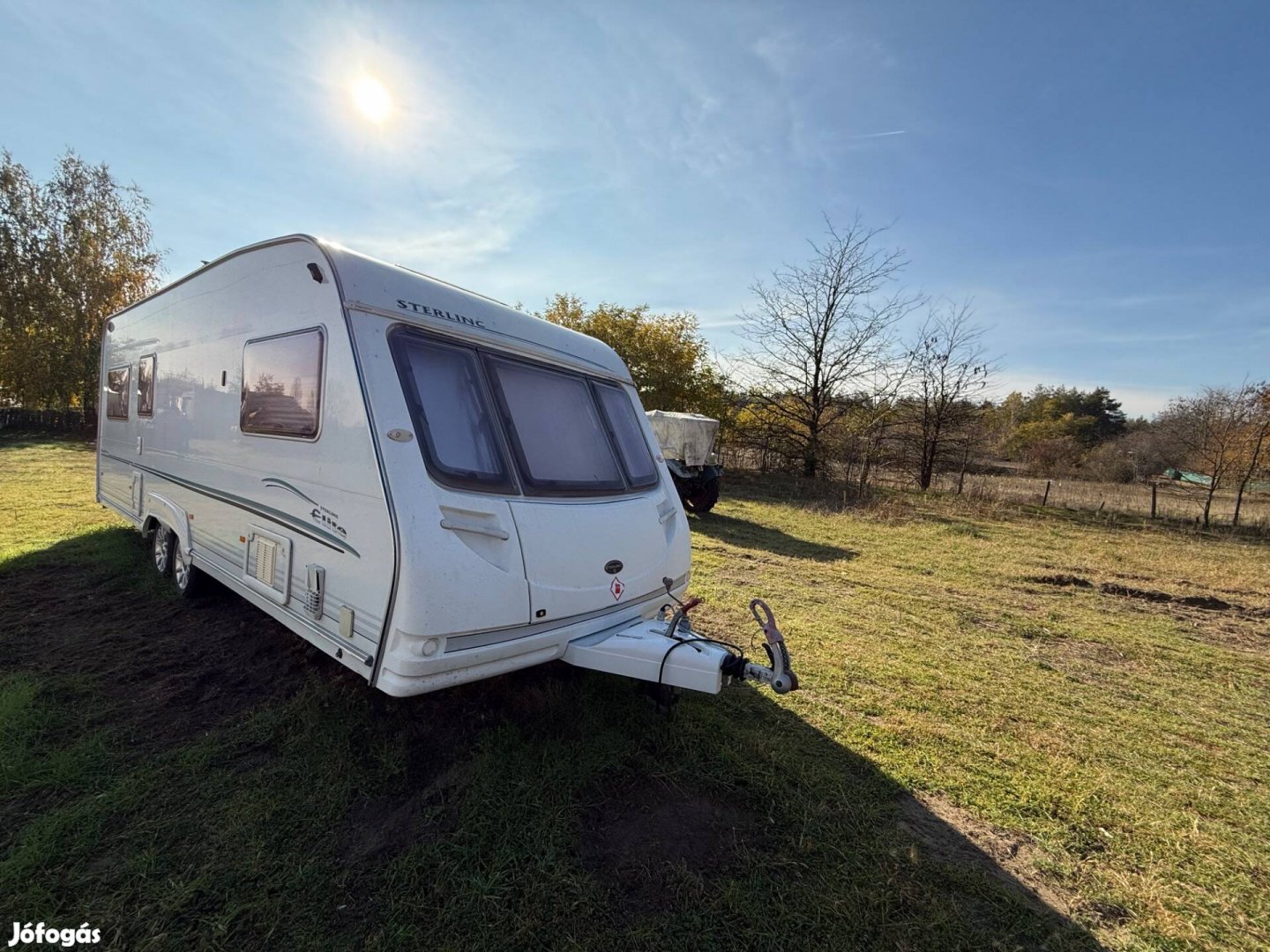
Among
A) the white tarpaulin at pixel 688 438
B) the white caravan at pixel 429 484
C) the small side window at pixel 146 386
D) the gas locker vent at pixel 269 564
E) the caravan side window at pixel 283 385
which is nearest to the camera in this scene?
the white caravan at pixel 429 484

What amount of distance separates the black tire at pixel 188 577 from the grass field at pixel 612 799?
13 cm

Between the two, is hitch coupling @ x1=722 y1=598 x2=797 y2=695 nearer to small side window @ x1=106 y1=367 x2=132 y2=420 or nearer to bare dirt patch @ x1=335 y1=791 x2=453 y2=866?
bare dirt patch @ x1=335 y1=791 x2=453 y2=866

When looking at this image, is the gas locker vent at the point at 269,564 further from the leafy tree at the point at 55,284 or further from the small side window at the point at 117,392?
the leafy tree at the point at 55,284

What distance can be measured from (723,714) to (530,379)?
7.83 ft

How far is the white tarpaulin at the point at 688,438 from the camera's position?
42.6ft

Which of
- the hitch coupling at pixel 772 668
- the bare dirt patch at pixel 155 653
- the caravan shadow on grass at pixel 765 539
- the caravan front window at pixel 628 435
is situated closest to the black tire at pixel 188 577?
the bare dirt patch at pixel 155 653

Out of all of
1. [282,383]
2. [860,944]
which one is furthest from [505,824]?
[282,383]

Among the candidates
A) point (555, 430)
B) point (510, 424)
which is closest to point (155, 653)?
point (510, 424)

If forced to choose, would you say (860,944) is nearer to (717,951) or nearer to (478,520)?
(717,951)

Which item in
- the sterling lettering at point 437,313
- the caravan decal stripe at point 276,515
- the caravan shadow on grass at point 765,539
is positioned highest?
the sterling lettering at point 437,313

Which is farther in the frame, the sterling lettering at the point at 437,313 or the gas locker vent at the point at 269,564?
the gas locker vent at the point at 269,564

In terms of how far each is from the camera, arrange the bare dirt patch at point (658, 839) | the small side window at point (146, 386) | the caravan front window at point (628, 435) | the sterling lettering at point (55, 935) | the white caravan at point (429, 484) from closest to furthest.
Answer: the sterling lettering at point (55, 935), the bare dirt patch at point (658, 839), the white caravan at point (429, 484), the caravan front window at point (628, 435), the small side window at point (146, 386)

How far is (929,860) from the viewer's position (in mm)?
2447

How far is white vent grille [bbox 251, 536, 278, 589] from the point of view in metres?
3.21
